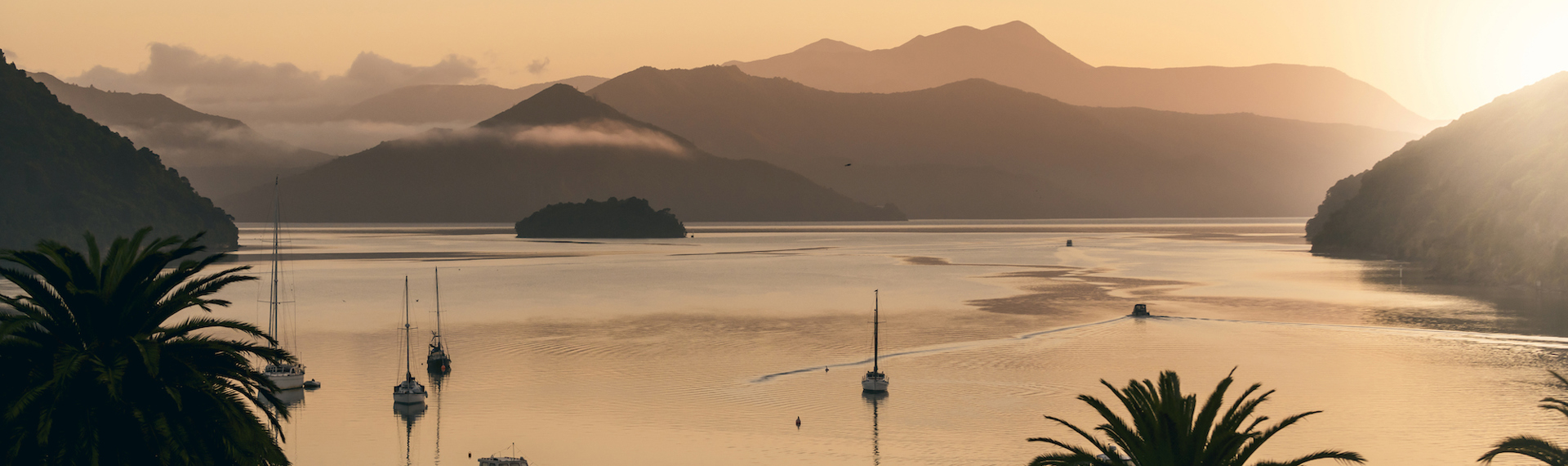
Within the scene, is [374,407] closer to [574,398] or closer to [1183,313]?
[574,398]

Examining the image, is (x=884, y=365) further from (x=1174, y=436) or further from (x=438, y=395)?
(x=1174, y=436)

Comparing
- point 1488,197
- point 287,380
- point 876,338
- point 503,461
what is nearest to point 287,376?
point 287,380

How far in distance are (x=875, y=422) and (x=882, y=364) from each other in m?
16.9

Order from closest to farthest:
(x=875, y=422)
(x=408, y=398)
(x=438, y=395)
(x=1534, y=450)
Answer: (x=1534, y=450) → (x=875, y=422) → (x=408, y=398) → (x=438, y=395)

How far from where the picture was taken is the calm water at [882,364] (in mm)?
42719

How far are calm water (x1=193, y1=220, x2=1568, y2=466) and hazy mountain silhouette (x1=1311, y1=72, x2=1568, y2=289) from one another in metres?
8.78

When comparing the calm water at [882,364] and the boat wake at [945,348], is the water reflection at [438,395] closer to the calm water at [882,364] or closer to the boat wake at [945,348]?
the calm water at [882,364]

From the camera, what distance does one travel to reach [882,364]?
63.0 metres

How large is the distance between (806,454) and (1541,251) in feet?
357

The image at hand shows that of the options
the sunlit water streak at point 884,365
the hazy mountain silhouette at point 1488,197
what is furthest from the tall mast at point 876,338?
the hazy mountain silhouette at point 1488,197

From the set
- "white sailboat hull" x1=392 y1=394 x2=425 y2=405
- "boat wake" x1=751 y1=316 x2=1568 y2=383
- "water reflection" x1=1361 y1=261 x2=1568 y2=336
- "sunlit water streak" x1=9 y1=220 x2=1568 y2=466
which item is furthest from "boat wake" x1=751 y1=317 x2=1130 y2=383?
"water reflection" x1=1361 y1=261 x2=1568 y2=336

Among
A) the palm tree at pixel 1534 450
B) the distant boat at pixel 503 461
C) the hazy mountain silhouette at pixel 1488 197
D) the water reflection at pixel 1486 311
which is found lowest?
the distant boat at pixel 503 461

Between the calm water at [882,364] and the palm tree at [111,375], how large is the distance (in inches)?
655

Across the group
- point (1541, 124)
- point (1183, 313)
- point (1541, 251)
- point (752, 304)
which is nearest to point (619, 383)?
point (752, 304)
